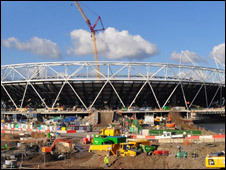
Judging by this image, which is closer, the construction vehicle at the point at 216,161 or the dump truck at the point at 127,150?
the construction vehicle at the point at 216,161

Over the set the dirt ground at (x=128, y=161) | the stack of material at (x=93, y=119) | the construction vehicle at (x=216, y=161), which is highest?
the stack of material at (x=93, y=119)

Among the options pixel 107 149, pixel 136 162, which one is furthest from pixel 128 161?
pixel 107 149

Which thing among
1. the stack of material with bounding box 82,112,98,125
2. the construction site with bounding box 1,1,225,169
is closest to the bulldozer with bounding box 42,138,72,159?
the construction site with bounding box 1,1,225,169

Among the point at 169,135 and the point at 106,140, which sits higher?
the point at 106,140

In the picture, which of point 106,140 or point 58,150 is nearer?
point 106,140

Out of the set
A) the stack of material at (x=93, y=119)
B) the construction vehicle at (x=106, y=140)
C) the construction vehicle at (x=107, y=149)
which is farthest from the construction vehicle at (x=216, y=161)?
the stack of material at (x=93, y=119)

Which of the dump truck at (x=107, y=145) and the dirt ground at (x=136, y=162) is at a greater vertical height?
the dump truck at (x=107, y=145)

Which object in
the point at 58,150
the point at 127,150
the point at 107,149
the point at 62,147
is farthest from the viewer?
the point at 62,147

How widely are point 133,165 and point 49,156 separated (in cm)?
923

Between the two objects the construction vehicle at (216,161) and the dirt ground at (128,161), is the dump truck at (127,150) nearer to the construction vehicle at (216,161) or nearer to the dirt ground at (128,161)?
the dirt ground at (128,161)

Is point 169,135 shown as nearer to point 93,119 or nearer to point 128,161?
point 128,161

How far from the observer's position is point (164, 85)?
2783 inches

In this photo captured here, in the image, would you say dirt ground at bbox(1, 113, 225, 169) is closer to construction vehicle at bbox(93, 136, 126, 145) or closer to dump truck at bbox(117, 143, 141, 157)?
dump truck at bbox(117, 143, 141, 157)

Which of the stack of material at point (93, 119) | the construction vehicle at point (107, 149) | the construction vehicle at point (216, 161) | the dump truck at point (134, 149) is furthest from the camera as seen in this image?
the stack of material at point (93, 119)
